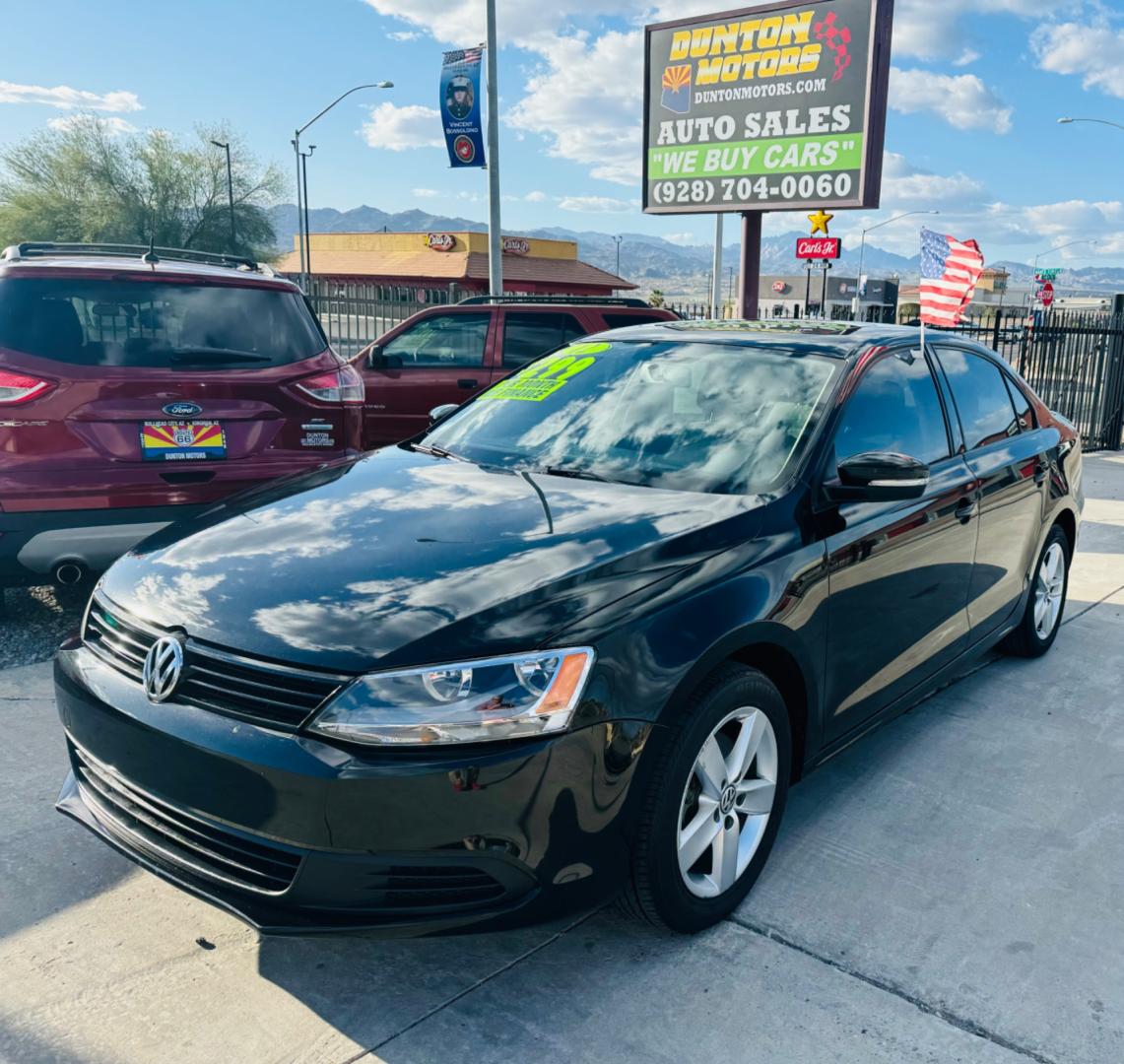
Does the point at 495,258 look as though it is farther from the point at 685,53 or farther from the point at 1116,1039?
the point at 1116,1039

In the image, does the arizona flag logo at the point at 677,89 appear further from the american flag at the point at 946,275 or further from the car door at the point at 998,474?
the car door at the point at 998,474

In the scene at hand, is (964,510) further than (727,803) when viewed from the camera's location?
Yes

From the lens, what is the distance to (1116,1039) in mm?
2373

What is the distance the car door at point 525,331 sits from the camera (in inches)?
353

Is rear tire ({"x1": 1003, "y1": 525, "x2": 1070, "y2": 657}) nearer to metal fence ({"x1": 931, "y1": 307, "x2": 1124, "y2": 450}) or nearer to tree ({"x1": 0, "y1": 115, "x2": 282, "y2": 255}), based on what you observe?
metal fence ({"x1": 931, "y1": 307, "x2": 1124, "y2": 450})

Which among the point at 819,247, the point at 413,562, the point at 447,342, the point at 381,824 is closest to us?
the point at 381,824

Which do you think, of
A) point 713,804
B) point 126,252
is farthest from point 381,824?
point 126,252

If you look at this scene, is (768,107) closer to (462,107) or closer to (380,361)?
(462,107)

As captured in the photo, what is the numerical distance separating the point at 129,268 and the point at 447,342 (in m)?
4.32

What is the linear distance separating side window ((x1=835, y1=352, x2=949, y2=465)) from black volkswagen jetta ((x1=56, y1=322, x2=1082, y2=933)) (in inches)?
0.6

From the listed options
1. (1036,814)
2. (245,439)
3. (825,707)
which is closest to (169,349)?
(245,439)

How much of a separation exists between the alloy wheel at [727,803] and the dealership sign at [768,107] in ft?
32.8

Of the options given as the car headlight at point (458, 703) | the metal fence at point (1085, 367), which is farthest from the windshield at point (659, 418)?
the metal fence at point (1085, 367)

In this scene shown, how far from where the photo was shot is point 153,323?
4.79 metres
